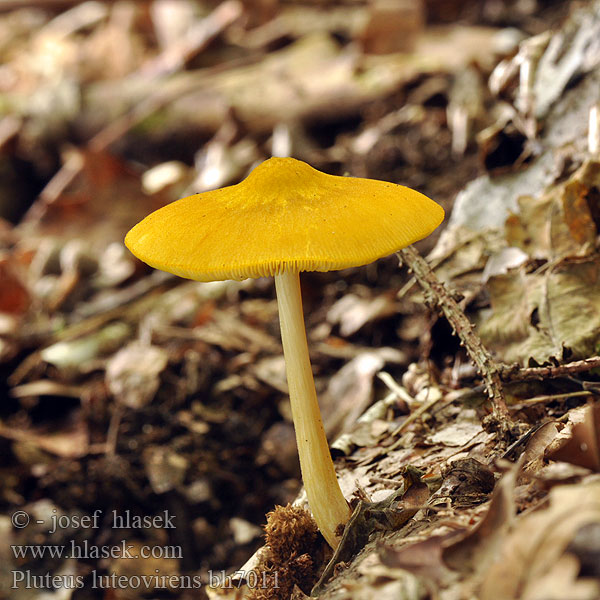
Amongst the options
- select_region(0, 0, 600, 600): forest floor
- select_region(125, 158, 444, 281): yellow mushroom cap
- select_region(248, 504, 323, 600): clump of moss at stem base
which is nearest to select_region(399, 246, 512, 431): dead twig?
select_region(0, 0, 600, 600): forest floor

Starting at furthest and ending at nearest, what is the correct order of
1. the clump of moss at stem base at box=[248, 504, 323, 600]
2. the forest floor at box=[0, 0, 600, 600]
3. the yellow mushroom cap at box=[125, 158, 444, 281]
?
the clump of moss at stem base at box=[248, 504, 323, 600] < the forest floor at box=[0, 0, 600, 600] < the yellow mushroom cap at box=[125, 158, 444, 281]

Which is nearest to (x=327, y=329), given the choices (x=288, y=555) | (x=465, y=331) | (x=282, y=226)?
(x=465, y=331)

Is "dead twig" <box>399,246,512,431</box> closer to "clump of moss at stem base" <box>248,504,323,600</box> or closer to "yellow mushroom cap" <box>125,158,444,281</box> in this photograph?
"yellow mushroom cap" <box>125,158,444,281</box>

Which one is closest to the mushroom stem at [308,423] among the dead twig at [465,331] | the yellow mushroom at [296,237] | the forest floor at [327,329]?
the yellow mushroom at [296,237]

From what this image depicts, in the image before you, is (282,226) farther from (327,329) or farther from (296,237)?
(327,329)

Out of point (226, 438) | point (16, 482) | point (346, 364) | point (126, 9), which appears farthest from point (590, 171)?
point (126, 9)

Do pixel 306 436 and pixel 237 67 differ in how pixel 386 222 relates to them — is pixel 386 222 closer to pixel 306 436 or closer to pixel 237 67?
pixel 306 436
